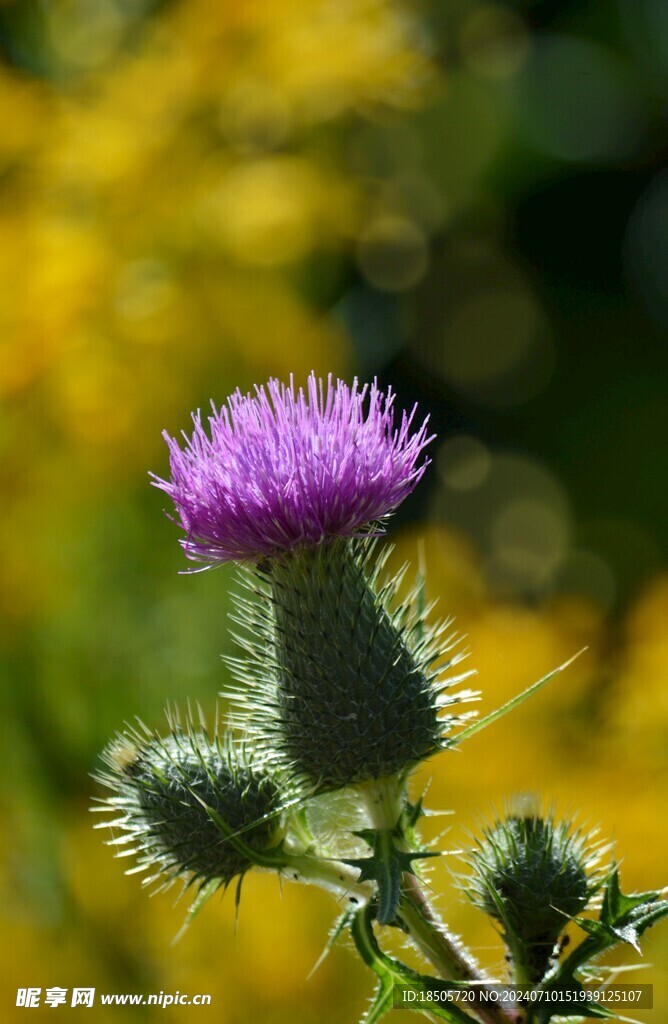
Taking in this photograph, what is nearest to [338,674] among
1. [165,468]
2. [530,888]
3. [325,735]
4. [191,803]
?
[325,735]

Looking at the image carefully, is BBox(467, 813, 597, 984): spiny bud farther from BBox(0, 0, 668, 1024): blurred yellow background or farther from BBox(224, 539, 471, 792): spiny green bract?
BBox(0, 0, 668, 1024): blurred yellow background

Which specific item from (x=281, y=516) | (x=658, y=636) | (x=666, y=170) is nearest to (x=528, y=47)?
(x=666, y=170)

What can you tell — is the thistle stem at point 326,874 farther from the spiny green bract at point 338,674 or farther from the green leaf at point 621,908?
the green leaf at point 621,908

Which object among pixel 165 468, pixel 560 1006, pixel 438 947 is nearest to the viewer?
pixel 560 1006

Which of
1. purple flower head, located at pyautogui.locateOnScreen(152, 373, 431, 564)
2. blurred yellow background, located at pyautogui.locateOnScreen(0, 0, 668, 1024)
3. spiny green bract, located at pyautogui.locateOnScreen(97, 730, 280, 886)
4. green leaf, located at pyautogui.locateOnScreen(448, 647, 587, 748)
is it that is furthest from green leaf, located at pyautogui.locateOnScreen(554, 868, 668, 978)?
blurred yellow background, located at pyautogui.locateOnScreen(0, 0, 668, 1024)

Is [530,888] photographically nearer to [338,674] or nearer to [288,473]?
[338,674]

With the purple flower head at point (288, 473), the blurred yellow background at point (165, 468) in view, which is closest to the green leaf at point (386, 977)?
the purple flower head at point (288, 473)
